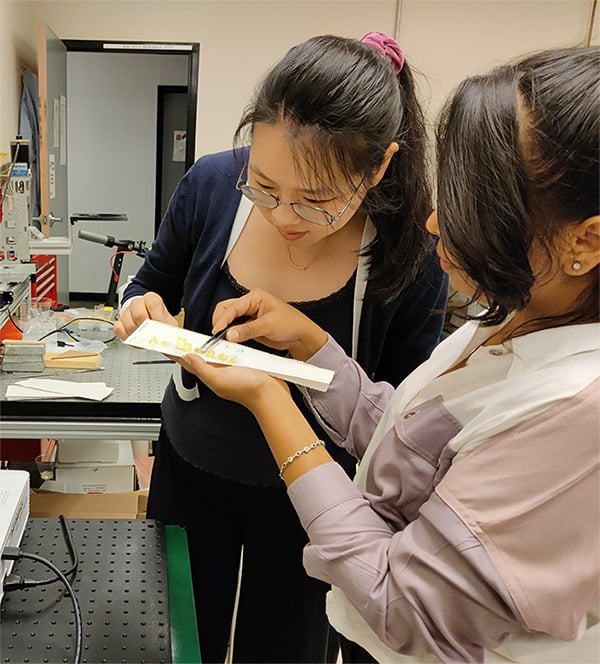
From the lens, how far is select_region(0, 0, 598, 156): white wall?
3.42 m

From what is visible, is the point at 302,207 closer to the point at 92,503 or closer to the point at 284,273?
the point at 284,273

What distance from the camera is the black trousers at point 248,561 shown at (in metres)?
1.10

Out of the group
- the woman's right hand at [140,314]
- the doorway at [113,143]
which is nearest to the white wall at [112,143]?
the doorway at [113,143]

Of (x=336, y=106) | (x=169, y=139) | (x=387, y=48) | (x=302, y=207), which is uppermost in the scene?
(x=169, y=139)

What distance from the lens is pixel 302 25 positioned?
3.45m

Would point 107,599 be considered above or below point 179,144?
below

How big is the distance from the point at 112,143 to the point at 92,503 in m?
3.90

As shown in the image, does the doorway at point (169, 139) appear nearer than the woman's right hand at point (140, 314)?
No

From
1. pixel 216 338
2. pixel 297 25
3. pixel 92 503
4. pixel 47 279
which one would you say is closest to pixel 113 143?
pixel 47 279

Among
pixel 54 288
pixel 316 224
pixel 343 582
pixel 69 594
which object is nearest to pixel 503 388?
pixel 343 582

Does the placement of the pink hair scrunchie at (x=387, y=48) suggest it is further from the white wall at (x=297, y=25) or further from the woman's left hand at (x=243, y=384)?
the white wall at (x=297, y=25)

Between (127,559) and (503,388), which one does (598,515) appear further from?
(127,559)

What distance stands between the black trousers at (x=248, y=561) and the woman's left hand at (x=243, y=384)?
0.31 meters

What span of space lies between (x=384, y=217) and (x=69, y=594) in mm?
733
